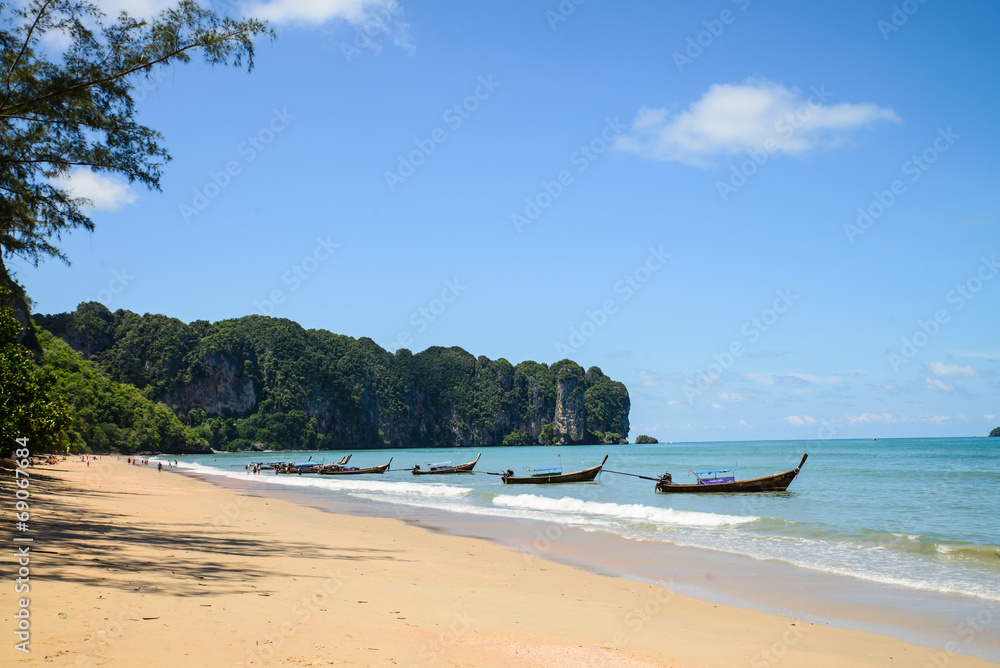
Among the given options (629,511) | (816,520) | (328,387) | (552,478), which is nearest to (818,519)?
Result: (816,520)

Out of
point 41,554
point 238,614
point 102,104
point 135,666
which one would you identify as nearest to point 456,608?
point 238,614

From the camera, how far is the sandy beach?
473cm

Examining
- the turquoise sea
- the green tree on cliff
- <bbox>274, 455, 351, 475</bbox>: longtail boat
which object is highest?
the green tree on cliff

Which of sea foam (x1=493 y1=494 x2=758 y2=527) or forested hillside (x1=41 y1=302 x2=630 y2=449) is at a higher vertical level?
forested hillside (x1=41 y1=302 x2=630 y2=449)

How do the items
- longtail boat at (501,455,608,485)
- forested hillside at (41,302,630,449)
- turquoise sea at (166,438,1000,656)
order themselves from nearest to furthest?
turquoise sea at (166,438,1000,656)
longtail boat at (501,455,608,485)
forested hillside at (41,302,630,449)

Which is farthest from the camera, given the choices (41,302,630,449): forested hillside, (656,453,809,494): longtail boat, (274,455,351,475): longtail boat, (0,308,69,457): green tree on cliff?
(41,302,630,449): forested hillside

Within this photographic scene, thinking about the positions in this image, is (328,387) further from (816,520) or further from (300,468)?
(816,520)

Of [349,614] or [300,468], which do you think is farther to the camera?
[300,468]

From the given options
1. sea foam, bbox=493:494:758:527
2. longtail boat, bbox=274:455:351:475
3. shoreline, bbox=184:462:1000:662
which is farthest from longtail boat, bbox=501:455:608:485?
shoreline, bbox=184:462:1000:662

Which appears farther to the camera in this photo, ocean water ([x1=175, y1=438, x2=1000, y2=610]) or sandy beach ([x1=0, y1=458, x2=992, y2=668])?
ocean water ([x1=175, y1=438, x2=1000, y2=610])

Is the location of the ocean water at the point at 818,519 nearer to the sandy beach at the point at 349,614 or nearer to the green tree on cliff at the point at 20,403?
the sandy beach at the point at 349,614

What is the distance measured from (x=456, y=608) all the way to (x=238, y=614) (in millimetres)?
2297

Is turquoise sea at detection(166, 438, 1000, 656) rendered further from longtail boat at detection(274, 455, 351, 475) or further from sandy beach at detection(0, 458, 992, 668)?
longtail boat at detection(274, 455, 351, 475)

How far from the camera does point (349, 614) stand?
6.11 m
